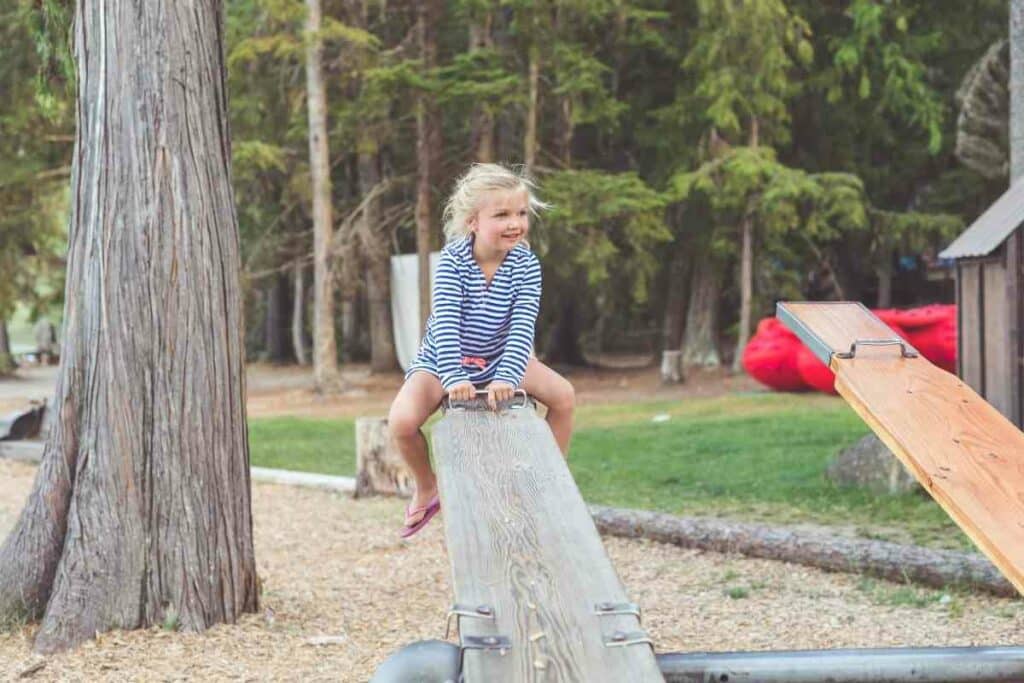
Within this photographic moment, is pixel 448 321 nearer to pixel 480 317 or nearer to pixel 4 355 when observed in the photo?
pixel 480 317

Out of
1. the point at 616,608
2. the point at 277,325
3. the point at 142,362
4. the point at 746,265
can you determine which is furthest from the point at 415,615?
the point at 277,325

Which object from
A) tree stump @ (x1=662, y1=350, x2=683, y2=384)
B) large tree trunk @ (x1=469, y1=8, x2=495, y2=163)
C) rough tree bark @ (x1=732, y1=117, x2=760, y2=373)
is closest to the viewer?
tree stump @ (x1=662, y1=350, x2=683, y2=384)

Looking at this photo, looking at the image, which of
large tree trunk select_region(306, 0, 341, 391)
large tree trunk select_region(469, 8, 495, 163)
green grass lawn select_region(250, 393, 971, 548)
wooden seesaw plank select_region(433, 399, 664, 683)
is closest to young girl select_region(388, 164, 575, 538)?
wooden seesaw plank select_region(433, 399, 664, 683)

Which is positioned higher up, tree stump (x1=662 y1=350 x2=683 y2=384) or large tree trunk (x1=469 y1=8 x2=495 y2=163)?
large tree trunk (x1=469 y1=8 x2=495 y2=163)

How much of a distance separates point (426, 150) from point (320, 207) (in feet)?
8.02

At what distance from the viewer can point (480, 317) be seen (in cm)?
465

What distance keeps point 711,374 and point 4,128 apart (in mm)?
13686

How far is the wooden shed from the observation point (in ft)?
25.2

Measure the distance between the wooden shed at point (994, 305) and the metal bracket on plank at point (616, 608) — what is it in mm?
5244

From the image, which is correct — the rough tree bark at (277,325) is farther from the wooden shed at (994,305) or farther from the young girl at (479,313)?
the young girl at (479,313)

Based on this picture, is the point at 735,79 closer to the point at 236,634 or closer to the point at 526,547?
the point at 236,634

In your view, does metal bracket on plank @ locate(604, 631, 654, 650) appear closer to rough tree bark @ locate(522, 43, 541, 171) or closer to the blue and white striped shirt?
Answer: the blue and white striped shirt

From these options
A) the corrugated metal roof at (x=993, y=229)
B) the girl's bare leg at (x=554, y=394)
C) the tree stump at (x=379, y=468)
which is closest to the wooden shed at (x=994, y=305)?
the corrugated metal roof at (x=993, y=229)

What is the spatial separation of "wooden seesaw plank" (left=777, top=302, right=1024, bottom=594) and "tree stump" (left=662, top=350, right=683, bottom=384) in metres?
16.8
